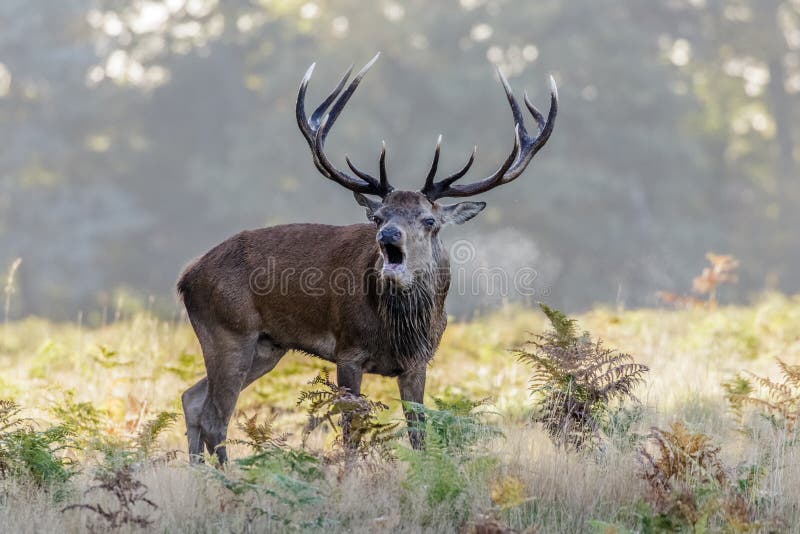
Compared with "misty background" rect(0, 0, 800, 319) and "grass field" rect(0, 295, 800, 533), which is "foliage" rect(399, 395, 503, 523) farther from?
"misty background" rect(0, 0, 800, 319)

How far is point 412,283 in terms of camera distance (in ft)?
22.6

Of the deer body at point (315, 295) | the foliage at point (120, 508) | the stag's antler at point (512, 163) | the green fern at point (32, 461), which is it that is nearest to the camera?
the foliage at point (120, 508)

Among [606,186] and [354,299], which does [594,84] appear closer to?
[606,186]

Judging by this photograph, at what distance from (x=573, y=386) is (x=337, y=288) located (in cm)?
171

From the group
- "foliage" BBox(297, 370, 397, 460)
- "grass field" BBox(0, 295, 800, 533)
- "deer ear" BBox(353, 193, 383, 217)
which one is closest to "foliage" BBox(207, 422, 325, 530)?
"grass field" BBox(0, 295, 800, 533)

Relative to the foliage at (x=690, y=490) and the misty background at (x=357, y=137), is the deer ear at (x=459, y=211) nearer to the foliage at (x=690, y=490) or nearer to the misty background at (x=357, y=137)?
the foliage at (x=690, y=490)

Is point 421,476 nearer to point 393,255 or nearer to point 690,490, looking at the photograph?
point 690,490

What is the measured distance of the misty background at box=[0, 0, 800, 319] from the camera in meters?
28.2

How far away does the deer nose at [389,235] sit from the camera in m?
6.60

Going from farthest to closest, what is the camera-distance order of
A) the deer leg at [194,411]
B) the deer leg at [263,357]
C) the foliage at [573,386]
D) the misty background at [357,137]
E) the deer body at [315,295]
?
the misty background at [357,137] → the deer leg at [263,357] → the deer leg at [194,411] → the deer body at [315,295] → the foliage at [573,386]

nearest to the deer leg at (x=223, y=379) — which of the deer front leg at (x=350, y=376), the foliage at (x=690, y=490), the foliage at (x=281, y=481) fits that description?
the deer front leg at (x=350, y=376)

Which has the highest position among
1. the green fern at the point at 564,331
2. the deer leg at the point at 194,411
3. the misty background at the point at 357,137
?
the misty background at the point at 357,137

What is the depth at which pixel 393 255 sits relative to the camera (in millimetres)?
6785

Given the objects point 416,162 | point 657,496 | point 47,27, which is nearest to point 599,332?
point 657,496
